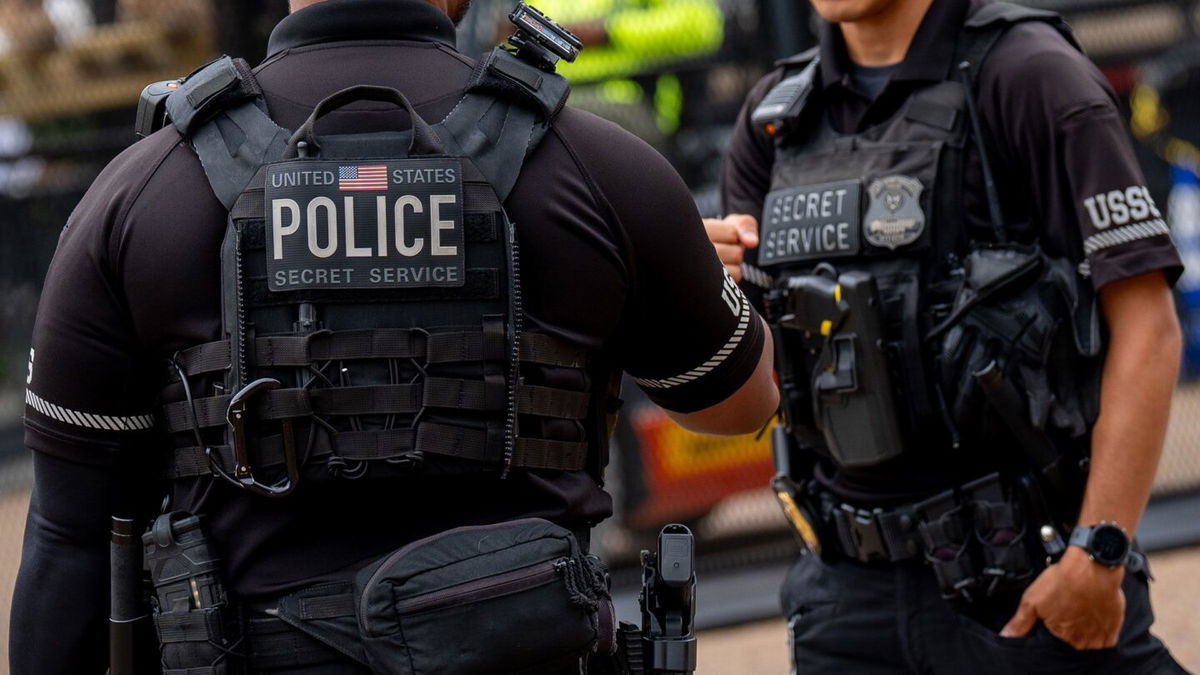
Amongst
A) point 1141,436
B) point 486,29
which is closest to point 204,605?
point 1141,436

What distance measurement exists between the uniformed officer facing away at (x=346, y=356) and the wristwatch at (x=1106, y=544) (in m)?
0.98

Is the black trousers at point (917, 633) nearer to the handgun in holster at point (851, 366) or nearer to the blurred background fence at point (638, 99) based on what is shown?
the handgun in holster at point (851, 366)

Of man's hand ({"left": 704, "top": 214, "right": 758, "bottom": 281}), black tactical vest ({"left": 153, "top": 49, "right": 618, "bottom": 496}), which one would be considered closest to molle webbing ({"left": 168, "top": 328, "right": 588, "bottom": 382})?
black tactical vest ({"left": 153, "top": 49, "right": 618, "bottom": 496})

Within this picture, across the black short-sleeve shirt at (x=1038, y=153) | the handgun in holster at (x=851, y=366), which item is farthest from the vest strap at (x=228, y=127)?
the black short-sleeve shirt at (x=1038, y=153)

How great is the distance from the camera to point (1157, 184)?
20.4ft

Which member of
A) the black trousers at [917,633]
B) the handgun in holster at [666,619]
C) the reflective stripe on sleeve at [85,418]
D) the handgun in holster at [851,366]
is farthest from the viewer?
the handgun in holster at [851,366]

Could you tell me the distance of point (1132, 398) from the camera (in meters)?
2.50

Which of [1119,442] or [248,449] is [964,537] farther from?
[248,449]

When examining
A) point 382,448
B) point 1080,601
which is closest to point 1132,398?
point 1080,601

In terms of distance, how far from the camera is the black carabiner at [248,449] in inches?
70.2

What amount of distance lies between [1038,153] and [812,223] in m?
0.44

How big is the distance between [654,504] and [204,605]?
3.66m

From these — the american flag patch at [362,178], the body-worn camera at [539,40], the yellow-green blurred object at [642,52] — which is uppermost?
the yellow-green blurred object at [642,52]

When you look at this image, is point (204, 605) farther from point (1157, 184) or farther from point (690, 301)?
point (1157, 184)
